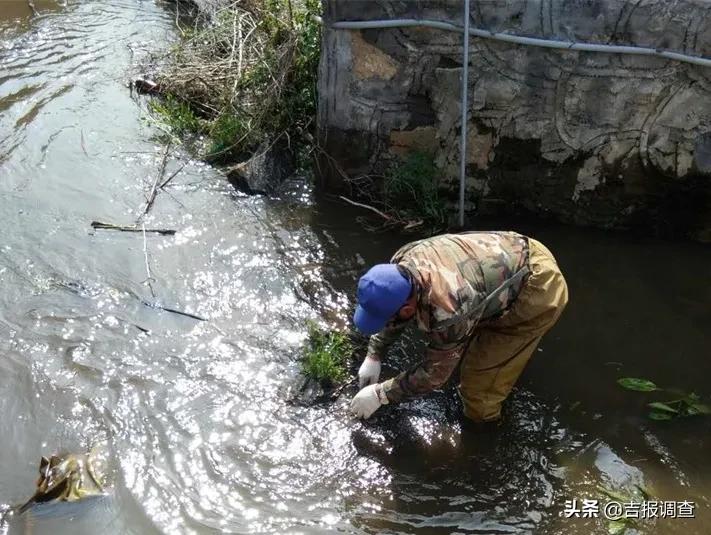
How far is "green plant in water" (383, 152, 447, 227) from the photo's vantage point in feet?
16.6

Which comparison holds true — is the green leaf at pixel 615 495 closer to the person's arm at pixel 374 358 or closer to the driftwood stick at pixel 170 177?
the person's arm at pixel 374 358

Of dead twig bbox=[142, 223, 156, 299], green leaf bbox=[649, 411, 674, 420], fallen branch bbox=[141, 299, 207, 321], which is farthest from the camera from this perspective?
dead twig bbox=[142, 223, 156, 299]

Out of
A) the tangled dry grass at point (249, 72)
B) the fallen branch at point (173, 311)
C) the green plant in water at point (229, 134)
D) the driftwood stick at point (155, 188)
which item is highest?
the tangled dry grass at point (249, 72)

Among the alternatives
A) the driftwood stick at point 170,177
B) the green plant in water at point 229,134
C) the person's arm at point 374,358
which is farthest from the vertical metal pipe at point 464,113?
the driftwood stick at point 170,177

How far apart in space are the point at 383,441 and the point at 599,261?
225 centimetres

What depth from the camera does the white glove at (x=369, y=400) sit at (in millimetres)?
3506

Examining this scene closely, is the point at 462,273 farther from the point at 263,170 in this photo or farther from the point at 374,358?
the point at 263,170

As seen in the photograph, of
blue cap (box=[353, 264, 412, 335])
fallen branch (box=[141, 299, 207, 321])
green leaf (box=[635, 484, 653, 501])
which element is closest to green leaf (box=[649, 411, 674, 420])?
green leaf (box=[635, 484, 653, 501])

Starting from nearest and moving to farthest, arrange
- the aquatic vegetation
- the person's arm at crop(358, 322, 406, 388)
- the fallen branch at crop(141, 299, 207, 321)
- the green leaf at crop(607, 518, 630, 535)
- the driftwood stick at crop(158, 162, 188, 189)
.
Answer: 1. the green leaf at crop(607, 518, 630, 535)
2. the person's arm at crop(358, 322, 406, 388)
3. the fallen branch at crop(141, 299, 207, 321)
4. the aquatic vegetation
5. the driftwood stick at crop(158, 162, 188, 189)

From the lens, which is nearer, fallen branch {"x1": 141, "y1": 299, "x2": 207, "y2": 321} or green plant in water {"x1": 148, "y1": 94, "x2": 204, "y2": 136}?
fallen branch {"x1": 141, "y1": 299, "x2": 207, "y2": 321}

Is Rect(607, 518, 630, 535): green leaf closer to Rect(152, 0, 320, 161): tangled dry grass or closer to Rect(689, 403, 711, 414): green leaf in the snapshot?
Rect(689, 403, 711, 414): green leaf

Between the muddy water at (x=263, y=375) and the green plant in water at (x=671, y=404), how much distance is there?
0.07 metres

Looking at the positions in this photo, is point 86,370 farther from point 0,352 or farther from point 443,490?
point 443,490

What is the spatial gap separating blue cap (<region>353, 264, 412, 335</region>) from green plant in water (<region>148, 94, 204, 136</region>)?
3690 millimetres
